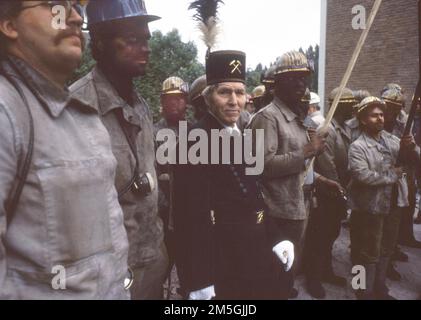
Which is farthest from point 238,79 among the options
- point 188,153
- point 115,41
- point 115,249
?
point 115,249

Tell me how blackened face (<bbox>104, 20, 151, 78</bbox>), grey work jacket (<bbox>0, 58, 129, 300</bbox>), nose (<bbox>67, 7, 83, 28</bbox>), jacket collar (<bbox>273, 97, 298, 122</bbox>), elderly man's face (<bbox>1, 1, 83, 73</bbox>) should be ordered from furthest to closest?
jacket collar (<bbox>273, 97, 298, 122</bbox>)
blackened face (<bbox>104, 20, 151, 78</bbox>)
nose (<bbox>67, 7, 83, 28</bbox>)
elderly man's face (<bbox>1, 1, 83, 73</bbox>)
grey work jacket (<bbox>0, 58, 129, 300</bbox>)

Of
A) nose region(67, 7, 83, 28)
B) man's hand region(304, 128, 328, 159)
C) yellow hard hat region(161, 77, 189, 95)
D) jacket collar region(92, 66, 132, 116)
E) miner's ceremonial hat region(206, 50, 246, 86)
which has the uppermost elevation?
nose region(67, 7, 83, 28)

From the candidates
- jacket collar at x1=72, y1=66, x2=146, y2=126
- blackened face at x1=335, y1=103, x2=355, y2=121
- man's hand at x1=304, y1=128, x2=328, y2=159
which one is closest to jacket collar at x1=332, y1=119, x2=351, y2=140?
blackened face at x1=335, y1=103, x2=355, y2=121

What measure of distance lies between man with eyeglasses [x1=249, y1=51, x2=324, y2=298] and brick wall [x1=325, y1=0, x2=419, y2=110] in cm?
1019

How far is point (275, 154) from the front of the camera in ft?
10.7

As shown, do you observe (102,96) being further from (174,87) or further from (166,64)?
(166,64)

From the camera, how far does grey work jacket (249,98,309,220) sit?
3211 mm

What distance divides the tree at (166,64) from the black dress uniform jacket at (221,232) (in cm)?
1131

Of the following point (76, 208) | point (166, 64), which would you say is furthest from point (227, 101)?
point (166, 64)

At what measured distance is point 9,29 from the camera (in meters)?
1.28

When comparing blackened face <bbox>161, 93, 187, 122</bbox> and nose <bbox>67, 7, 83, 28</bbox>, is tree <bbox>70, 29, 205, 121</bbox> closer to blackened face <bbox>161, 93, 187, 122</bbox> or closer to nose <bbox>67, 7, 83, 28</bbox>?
blackened face <bbox>161, 93, 187, 122</bbox>

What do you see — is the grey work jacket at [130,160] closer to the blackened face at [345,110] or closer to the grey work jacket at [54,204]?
the grey work jacket at [54,204]

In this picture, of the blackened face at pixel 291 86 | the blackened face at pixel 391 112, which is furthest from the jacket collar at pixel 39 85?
the blackened face at pixel 391 112

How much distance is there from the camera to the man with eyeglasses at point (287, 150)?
3223mm
